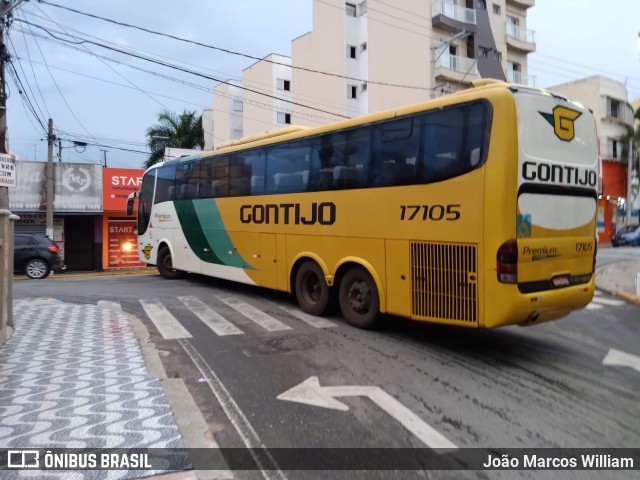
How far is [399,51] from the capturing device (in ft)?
95.9

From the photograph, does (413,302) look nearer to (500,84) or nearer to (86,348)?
(500,84)

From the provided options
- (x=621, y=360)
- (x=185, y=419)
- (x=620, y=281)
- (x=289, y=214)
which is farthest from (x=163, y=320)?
(x=620, y=281)

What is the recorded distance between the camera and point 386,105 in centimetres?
3002

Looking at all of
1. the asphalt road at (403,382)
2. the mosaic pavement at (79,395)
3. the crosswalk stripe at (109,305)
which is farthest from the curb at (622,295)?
the crosswalk stripe at (109,305)

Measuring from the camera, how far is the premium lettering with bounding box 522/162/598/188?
534 cm

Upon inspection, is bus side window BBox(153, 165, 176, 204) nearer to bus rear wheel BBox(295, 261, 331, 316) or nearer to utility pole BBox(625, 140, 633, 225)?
bus rear wheel BBox(295, 261, 331, 316)

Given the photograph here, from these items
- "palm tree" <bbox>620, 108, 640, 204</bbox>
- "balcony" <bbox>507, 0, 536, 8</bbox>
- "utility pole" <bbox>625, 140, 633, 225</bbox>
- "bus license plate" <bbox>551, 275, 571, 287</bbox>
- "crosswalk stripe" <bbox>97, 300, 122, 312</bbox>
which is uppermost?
"balcony" <bbox>507, 0, 536, 8</bbox>

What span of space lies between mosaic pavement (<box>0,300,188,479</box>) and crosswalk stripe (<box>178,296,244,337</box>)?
122 cm

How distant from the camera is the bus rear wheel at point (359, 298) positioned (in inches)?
269

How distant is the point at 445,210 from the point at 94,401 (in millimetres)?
4269

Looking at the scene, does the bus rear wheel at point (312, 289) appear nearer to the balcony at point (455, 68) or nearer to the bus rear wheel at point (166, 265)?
the bus rear wheel at point (166, 265)

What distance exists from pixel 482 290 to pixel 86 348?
488 cm

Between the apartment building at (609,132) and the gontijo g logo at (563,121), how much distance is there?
3526 centimetres

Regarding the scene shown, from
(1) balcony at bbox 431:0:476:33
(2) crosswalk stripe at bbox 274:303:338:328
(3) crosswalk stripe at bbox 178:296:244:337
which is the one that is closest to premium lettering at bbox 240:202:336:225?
(2) crosswalk stripe at bbox 274:303:338:328
